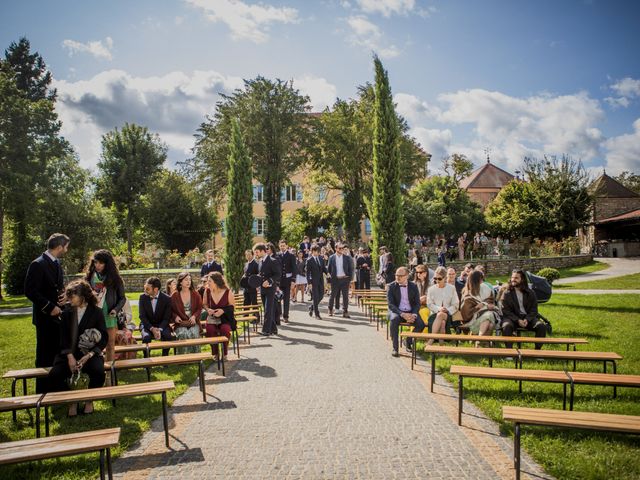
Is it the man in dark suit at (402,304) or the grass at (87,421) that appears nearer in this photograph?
the grass at (87,421)

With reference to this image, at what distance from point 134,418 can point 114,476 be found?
62.0 inches

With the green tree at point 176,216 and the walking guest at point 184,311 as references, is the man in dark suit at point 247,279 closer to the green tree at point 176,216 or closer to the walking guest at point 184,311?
the walking guest at point 184,311

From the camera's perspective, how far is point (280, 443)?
15.7ft

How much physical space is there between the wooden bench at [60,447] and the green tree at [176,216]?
37.0m

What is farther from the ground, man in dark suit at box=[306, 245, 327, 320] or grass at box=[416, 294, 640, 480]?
man in dark suit at box=[306, 245, 327, 320]

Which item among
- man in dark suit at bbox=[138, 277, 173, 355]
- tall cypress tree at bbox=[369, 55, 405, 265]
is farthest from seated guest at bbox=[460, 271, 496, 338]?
tall cypress tree at bbox=[369, 55, 405, 265]

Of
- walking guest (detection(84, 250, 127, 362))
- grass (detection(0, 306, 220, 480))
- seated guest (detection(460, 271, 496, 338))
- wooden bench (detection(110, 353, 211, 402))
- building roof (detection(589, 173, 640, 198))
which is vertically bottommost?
grass (detection(0, 306, 220, 480))

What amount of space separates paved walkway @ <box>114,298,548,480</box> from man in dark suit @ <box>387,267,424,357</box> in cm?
104

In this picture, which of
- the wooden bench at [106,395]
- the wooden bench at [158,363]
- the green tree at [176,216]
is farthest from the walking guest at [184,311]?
the green tree at [176,216]

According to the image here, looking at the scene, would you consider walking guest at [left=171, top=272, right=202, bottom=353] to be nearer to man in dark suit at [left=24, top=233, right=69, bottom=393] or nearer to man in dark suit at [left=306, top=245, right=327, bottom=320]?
man in dark suit at [left=24, top=233, right=69, bottom=393]

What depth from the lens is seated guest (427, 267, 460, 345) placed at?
9336 mm

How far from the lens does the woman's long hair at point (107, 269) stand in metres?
6.65

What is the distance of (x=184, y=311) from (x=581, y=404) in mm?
6800

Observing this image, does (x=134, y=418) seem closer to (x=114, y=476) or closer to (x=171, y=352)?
(x=114, y=476)
